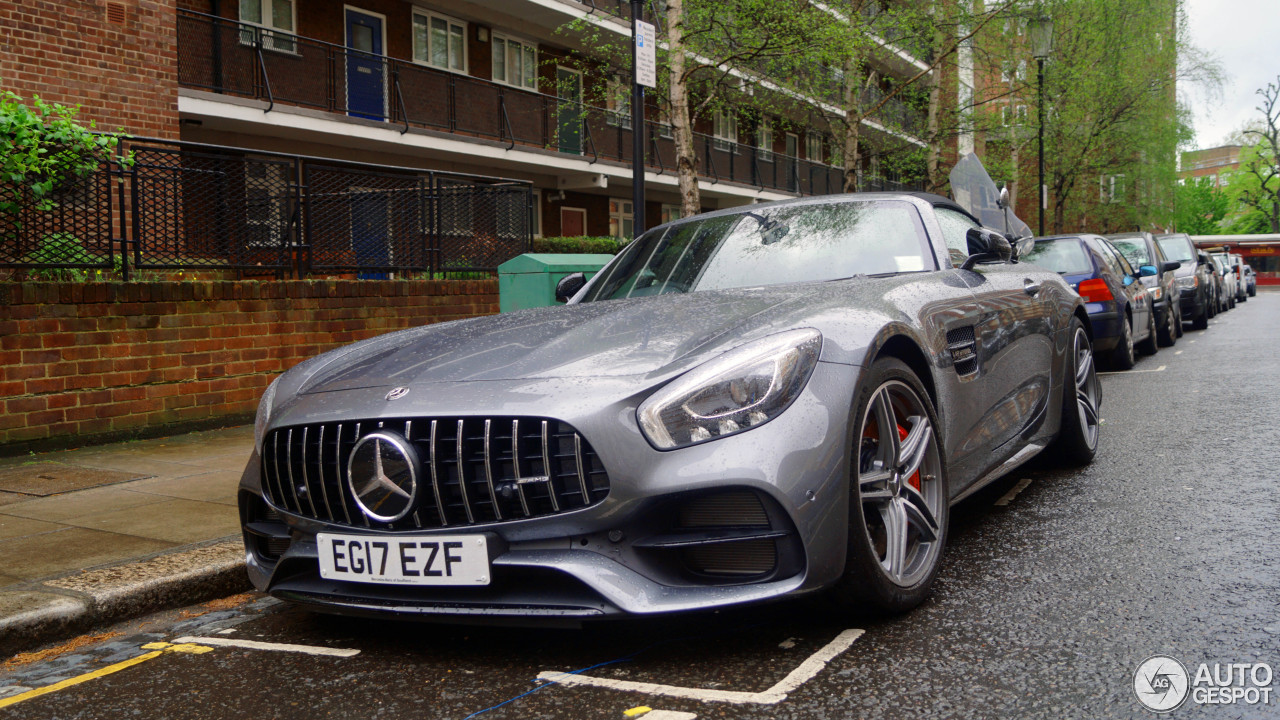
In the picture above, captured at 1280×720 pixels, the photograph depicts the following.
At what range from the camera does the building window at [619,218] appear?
2792 centimetres

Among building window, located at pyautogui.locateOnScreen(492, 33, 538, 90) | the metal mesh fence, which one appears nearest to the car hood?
the metal mesh fence

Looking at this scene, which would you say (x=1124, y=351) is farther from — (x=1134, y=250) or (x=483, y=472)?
(x=483, y=472)

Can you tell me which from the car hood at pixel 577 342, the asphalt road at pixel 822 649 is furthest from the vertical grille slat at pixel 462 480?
the asphalt road at pixel 822 649

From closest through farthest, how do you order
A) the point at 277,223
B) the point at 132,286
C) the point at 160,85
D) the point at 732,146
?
the point at 132,286 < the point at 277,223 < the point at 160,85 < the point at 732,146

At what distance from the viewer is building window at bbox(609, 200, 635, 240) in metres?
27.9

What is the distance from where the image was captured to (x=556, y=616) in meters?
2.78

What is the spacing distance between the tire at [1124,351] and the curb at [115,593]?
Answer: 9740 mm

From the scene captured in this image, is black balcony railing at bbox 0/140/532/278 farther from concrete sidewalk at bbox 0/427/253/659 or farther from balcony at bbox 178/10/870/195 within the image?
balcony at bbox 178/10/870/195

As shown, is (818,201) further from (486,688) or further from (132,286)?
(132,286)

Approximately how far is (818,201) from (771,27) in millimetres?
10902

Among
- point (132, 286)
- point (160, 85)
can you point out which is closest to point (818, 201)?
point (132, 286)

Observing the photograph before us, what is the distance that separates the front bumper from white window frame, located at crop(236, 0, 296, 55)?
16.1 m

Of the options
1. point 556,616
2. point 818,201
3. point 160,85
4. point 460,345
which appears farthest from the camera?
point 160,85

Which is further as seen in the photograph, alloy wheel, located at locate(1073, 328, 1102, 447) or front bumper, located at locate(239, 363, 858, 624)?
alloy wheel, located at locate(1073, 328, 1102, 447)
